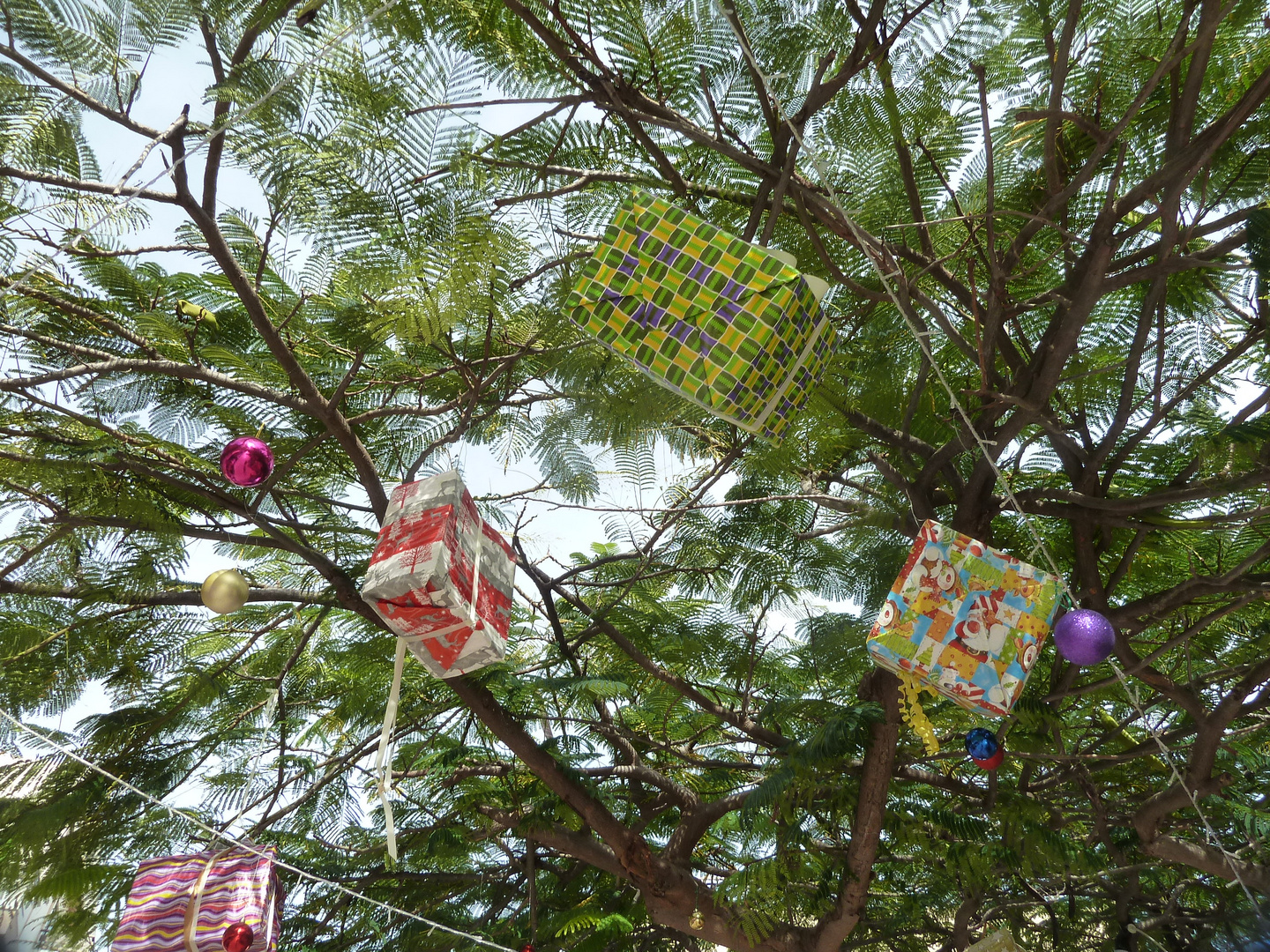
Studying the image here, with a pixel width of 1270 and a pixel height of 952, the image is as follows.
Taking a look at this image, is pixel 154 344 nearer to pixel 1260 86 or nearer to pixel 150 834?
pixel 150 834

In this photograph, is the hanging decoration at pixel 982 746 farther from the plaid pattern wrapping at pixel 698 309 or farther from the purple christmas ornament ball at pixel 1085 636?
the plaid pattern wrapping at pixel 698 309

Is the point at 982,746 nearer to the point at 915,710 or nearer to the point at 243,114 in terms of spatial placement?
the point at 915,710

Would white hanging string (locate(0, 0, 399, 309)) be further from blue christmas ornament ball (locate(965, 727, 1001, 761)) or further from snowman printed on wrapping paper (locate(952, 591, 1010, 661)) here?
blue christmas ornament ball (locate(965, 727, 1001, 761))

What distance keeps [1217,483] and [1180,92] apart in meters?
0.67

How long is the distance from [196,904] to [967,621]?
1.66 metres

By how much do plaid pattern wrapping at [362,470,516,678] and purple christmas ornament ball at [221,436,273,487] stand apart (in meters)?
0.28

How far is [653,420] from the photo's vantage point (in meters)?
1.87

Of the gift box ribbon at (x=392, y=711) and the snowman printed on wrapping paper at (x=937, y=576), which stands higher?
the snowman printed on wrapping paper at (x=937, y=576)

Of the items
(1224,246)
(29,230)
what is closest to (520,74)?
(29,230)

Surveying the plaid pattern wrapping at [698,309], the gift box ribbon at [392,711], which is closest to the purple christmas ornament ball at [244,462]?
the gift box ribbon at [392,711]

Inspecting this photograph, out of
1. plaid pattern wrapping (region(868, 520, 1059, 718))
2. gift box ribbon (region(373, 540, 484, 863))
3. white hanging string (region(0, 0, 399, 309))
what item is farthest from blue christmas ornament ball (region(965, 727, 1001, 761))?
white hanging string (region(0, 0, 399, 309))

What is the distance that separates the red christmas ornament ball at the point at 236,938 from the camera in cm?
199

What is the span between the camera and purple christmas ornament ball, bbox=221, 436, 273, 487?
1709mm

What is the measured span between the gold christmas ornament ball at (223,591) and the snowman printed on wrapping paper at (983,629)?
1.31m
